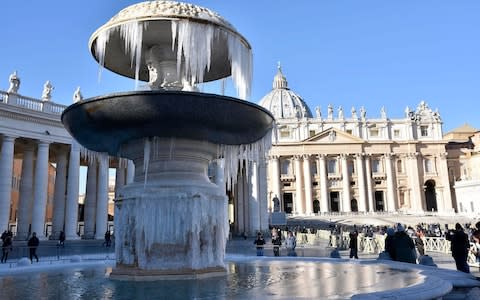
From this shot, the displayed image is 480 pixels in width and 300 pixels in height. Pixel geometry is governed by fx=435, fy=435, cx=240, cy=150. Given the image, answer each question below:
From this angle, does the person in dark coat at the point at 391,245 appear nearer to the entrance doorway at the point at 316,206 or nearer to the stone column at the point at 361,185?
the stone column at the point at 361,185

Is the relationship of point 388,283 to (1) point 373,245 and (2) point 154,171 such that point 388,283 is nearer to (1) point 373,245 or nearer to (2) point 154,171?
(2) point 154,171

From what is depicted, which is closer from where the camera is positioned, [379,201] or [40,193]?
[40,193]

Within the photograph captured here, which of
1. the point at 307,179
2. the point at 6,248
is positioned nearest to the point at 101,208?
the point at 6,248

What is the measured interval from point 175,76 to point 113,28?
65.5 inches

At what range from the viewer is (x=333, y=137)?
82.2m

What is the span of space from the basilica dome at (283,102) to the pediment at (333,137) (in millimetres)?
24273

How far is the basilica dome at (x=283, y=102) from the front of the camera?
10838cm

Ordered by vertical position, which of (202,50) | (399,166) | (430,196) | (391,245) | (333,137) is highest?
(333,137)

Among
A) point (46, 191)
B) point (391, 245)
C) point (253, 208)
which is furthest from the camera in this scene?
point (253, 208)

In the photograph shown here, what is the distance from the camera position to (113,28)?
8.87 m

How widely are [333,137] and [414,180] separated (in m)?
17.2

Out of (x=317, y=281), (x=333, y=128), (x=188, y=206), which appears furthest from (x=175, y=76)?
(x=333, y=128)

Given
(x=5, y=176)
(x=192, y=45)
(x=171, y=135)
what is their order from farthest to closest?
1. (x=5, y=176)
2. (x=192, y=45)
3. (x=171, y=135)

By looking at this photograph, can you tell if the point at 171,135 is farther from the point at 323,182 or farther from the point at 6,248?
the point at 323,182
